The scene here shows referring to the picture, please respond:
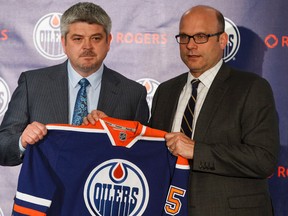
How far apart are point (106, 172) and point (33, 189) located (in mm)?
309

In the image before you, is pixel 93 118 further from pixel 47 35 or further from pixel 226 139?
pixel 47 35

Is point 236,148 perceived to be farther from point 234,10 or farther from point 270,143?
point 234,10

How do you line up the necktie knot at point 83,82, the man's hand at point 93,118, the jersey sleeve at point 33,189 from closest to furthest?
the jersey sleeve at point 33,189 → the man's hand at point 93,118 → the necktie knot at point 83,82

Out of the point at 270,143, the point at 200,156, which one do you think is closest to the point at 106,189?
the point at 200,156

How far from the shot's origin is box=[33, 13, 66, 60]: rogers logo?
313 centimetres

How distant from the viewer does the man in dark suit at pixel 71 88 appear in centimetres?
228

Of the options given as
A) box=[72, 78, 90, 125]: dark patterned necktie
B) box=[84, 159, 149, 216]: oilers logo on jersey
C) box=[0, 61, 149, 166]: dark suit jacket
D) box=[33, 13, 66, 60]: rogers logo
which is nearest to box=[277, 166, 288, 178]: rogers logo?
box=[0, 61, 149, 166]: dark suit jacket

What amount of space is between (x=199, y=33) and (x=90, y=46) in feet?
1.73

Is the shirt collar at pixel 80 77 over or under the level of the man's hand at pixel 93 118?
over

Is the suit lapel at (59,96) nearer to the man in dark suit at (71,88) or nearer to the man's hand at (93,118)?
the man in dark suit at (71,88)

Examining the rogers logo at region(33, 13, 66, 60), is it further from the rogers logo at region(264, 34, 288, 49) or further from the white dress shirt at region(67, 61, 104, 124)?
the rogers logo at region(264, 34, 288, 49)

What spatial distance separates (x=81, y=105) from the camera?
2.33 metres

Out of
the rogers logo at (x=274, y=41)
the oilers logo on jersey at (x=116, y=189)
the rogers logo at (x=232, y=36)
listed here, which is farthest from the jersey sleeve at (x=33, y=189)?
the rogers logo at (x=274, y=41)

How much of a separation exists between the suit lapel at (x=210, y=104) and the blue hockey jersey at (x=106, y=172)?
0.20 metres
